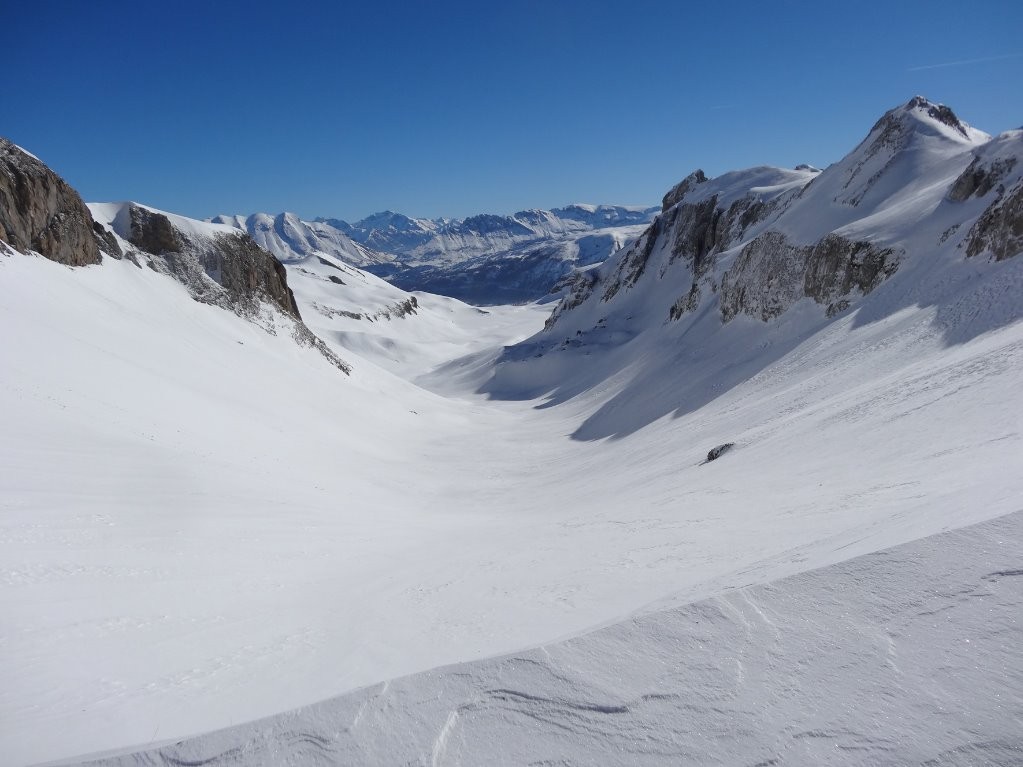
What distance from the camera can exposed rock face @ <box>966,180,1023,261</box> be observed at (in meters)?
→ 20.6

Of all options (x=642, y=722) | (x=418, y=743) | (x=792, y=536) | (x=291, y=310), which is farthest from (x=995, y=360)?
(x=291, y=310)

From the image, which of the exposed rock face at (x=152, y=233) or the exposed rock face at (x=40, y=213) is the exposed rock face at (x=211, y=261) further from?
the exposed rock face at (x=40, y=213)

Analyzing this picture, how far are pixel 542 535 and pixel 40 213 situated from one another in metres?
32.5

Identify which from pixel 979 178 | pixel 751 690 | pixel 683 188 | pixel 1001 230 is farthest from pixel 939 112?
pixel 751 690

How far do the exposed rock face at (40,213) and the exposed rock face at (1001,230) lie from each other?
136ft

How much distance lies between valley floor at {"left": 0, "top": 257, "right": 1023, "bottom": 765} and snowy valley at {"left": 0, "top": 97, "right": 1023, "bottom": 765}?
3 cm

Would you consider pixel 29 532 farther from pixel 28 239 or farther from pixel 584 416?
pixel 584 416

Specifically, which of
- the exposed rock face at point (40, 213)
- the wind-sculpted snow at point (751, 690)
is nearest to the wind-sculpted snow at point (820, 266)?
the wind-sculpted snow at point (751, 690)

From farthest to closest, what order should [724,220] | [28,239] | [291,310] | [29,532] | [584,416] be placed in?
1. [724,220]
2. [291,310]
3. [584,416]
4. [28,239]
5. [29,532]

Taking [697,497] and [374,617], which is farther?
[697,497]

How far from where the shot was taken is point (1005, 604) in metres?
3.57

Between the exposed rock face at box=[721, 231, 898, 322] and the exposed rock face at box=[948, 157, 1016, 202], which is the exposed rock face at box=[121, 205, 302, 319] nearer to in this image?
the exposed rock face at box=[721, 231, 898, 322]

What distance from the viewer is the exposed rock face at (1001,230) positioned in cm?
2059

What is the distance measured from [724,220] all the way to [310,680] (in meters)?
63.6
